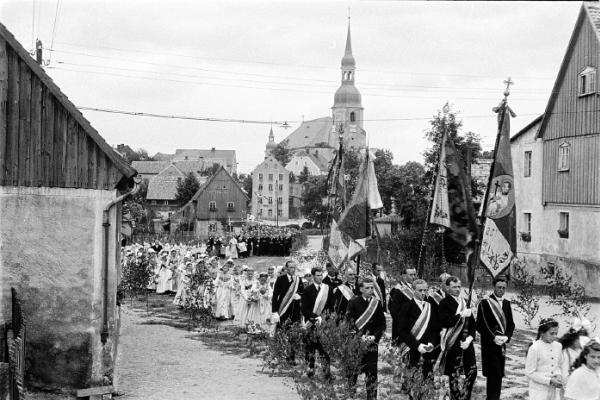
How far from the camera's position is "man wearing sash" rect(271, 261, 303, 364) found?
47.5 ft

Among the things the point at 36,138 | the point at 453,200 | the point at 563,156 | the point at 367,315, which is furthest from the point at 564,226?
the point at 36,138

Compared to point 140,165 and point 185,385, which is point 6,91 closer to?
point 185,385

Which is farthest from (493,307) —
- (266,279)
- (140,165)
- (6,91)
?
(140,165)

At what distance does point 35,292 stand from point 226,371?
378 centimetres

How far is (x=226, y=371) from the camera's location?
1394 centimetres

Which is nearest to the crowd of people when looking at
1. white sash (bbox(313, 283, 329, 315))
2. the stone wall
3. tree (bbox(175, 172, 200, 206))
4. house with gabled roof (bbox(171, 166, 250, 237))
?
white sash (bbox(313, 283, 329, 315))

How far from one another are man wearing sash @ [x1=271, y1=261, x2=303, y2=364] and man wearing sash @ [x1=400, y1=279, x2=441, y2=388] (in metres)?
3.68

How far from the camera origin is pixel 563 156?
105 ft

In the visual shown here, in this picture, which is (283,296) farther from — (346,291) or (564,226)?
(564,226)

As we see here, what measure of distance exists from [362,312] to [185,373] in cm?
398

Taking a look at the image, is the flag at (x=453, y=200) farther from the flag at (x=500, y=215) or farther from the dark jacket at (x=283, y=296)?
the dark jacket at (x=283, y=296)

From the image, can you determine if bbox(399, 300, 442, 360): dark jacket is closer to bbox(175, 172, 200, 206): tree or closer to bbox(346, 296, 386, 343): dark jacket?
bbox(346, 296, 386, 343): dark jacket

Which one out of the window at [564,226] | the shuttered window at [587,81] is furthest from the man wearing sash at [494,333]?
the window at [564,226]

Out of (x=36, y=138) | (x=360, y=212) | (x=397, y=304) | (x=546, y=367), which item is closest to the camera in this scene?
(x=546, y=367)
